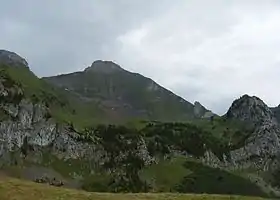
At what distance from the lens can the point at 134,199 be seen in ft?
172

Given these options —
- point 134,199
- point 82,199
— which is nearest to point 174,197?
point 134,199

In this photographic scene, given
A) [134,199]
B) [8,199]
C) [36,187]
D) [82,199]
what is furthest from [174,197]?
[8,199]

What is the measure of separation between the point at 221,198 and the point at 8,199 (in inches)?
948

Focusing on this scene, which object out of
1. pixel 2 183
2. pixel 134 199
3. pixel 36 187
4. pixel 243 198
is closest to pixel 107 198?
pixel 134 199

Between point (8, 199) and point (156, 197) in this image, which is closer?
point (8, 199)

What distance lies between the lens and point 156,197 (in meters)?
55.1

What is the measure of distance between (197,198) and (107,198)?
1059 centimetres

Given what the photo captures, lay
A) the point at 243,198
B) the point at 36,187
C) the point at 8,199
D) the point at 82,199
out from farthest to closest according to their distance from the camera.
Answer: the point at 243,198, the point at 36,187, the point at 82,199, the point at 8,199

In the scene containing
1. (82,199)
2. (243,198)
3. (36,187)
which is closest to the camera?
(82,199)

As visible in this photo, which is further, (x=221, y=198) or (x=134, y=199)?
(x=221, y=198)

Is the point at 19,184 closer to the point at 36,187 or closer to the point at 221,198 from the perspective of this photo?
the point at 36,187

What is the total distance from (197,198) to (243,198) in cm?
659

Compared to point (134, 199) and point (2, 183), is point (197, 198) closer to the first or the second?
point (134, 199)

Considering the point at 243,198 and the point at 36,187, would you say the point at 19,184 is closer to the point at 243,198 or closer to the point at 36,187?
the point at 36,187
